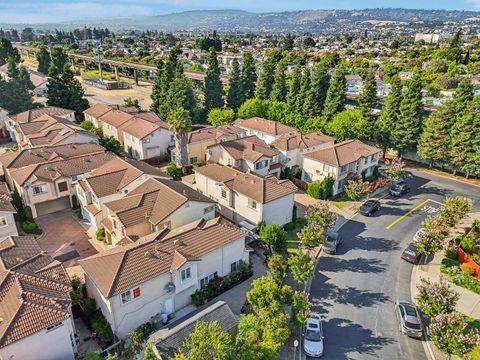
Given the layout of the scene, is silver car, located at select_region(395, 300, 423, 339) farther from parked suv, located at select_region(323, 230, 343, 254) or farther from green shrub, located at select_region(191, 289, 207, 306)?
green shrub, located at select_region(191, 289, 207, 306)

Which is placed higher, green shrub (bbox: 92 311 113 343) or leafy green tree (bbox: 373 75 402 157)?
leafy green tree (bbox: 373 75 402 157)

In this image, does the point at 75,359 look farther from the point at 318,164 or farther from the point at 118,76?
the point at 118,76

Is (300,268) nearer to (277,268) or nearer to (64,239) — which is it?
(277,268)

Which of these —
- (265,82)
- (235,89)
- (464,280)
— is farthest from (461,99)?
(235,89)

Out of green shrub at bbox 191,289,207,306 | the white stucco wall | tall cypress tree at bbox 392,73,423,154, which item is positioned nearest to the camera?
the white stucco wall

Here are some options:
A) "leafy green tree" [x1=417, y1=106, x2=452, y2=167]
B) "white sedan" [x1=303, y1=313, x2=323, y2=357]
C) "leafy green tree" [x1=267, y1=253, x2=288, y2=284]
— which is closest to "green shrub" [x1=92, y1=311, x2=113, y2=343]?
"leafy green tree" [x1=267, y1=253, x2=288, y2=284]

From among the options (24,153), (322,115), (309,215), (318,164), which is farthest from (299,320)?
(322,115)

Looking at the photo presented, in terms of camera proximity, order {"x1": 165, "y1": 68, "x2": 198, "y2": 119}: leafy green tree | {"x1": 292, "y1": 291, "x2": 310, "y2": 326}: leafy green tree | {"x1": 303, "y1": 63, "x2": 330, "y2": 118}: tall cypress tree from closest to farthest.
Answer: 1. {"x1": 292, "y1": 291, "x2": 310, "y2": 326}: leafy green tree
2. {"x1": 303, "y1": 63, "x2": 330, "y2": 118}: tall cypress tree
3. {"x1": 165, "y1": 68, "x2": 198, "y2": 119}: leafy green tree
